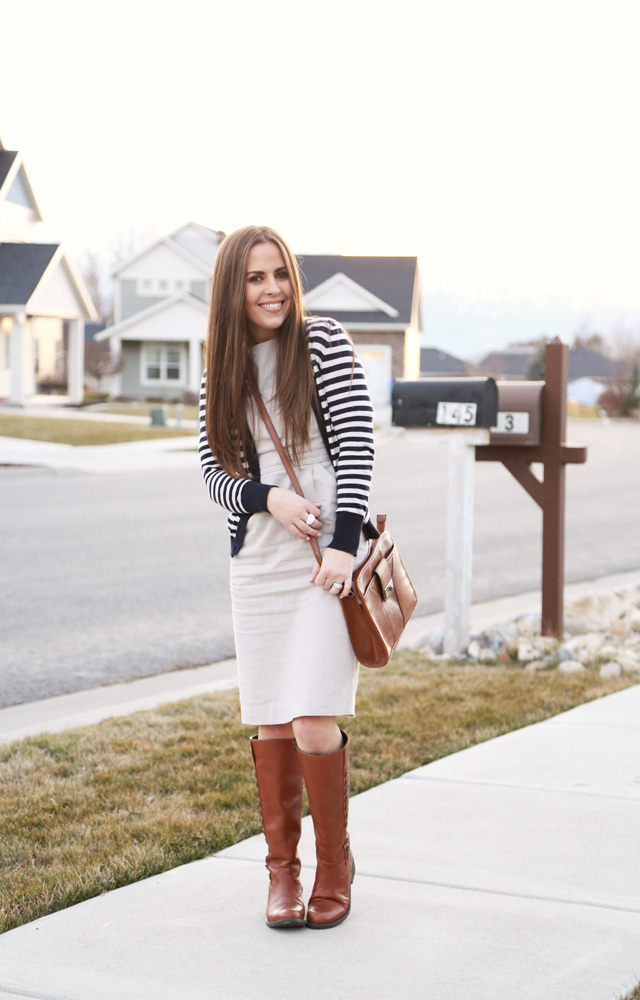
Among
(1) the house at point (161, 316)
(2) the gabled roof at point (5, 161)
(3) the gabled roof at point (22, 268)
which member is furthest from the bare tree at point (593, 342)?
(2) the gabled roof at point (5, 161)

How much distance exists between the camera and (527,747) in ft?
15.7

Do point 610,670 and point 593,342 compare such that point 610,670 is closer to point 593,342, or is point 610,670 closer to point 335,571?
point 335,571

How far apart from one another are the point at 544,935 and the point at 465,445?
137 inches

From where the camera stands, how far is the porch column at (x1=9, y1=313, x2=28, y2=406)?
109 ft

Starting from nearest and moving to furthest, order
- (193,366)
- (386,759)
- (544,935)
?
(544,935)
(386,759)
(193,366)

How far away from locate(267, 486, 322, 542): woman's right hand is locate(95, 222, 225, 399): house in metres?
39.7

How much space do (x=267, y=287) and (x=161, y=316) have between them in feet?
133

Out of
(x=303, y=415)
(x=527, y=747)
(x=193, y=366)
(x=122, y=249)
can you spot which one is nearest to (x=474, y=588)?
(x=527, y=747)

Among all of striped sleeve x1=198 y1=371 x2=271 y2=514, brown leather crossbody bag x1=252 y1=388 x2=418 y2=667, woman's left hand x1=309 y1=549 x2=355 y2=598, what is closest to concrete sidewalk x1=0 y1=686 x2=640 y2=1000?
brown leather crossbody bag x1=252 y1=388 x2=418 y2=667

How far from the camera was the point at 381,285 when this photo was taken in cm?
4106

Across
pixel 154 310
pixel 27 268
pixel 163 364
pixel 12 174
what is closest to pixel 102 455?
pixel 27 268

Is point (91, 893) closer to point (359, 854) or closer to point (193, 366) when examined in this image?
point (359, 854)

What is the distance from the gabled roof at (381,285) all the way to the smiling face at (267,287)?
36.2 meters

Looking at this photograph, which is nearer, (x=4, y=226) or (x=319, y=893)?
(x=319, y=893)
